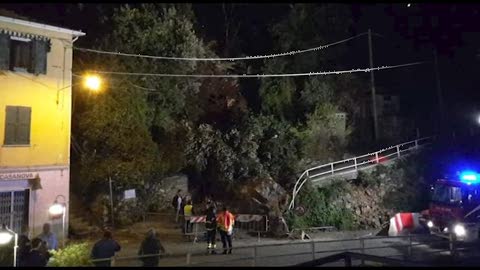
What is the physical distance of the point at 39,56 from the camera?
2000 cm

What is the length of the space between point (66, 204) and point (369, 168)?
1715cm

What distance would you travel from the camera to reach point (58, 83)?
20.9 metres

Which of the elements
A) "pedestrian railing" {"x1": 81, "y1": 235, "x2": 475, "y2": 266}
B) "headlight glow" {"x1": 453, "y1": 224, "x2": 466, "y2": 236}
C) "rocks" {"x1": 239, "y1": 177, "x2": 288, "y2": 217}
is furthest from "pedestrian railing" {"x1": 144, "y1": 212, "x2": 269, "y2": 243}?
"headlight glow" {"x1": 453, "y1": 224, "x2": 466, "y2": 236}

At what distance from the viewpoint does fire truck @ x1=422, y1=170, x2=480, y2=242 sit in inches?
698

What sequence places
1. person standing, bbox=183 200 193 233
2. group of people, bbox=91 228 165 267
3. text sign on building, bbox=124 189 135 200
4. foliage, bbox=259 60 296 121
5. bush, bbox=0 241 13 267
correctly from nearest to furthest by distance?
group of people, bbox=91 228 165 267 → bush, bbox=0 241 13 267 → person standing, bbox=183 200 193 233 → text sign on building, bbox=124 189 135 200 → foliage, bbox=259 60 296 121

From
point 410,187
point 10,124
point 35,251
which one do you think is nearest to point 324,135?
point 410,187

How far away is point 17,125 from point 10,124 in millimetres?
279

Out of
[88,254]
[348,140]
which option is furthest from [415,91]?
[88,254]

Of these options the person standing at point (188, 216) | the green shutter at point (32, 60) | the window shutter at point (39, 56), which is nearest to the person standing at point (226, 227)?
the person standing at point (188, 216)

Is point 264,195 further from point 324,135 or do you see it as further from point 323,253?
point 324,135

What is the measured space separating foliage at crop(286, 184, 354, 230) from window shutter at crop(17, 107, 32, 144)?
1293cm

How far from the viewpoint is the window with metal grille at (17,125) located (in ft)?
62.8

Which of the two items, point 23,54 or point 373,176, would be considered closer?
point 23,54

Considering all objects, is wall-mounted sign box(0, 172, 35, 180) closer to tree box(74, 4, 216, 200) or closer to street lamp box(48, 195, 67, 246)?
street lamp box(48, 195, 67, 246)
